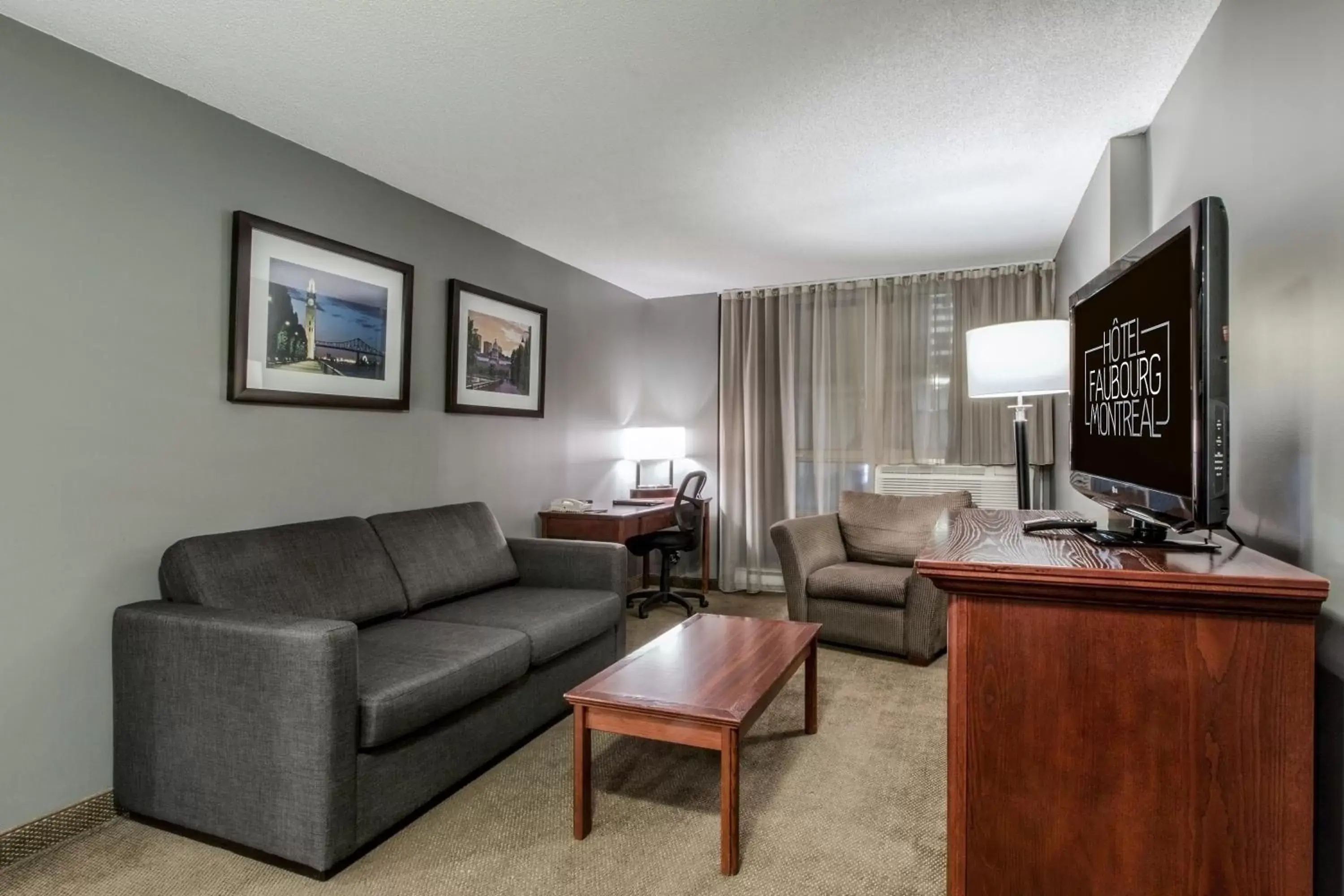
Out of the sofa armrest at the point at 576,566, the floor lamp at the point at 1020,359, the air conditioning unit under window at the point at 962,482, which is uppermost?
the floor lamp at the point at 1020,359

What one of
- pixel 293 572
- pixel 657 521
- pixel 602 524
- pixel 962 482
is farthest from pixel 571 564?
pixel 962 482

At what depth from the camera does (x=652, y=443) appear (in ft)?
17.4

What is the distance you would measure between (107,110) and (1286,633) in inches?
123

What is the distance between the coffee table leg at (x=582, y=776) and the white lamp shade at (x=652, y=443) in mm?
3386

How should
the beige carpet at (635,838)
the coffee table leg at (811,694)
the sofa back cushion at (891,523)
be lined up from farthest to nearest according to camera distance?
the sofa back cushion at (891,523), the coffee table leg at (811,694), the beige carpet at (635,838)

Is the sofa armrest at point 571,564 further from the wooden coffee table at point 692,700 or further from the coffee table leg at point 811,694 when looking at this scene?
the coffee table leg at point 811,694

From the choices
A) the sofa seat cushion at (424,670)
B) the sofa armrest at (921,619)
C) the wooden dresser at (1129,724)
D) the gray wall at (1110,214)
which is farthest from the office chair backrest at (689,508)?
the wooden dresser at (1129,724)

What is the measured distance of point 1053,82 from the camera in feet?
7.54

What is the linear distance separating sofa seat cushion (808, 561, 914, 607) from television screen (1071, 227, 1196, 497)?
204 cm

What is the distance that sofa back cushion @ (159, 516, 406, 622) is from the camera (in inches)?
87.2

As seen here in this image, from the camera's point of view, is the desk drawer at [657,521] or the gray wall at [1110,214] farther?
A: the desk drawer at [657,521]

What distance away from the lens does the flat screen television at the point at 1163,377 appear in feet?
3.23

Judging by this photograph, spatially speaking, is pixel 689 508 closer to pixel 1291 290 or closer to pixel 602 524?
pixel 602 524

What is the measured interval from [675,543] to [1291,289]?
3.43 metres
